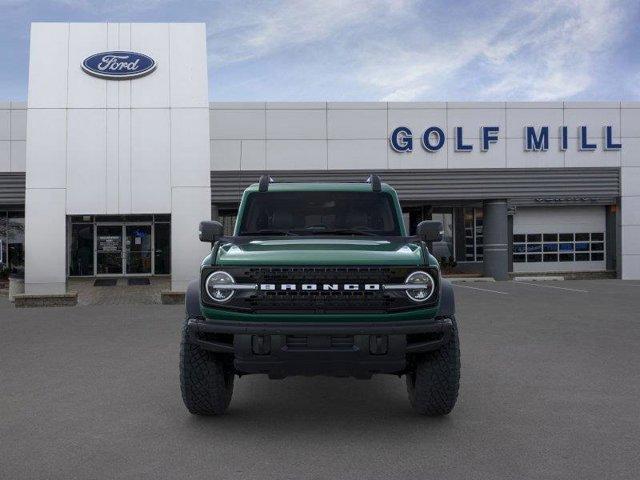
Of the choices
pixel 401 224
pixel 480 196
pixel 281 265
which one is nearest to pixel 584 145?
pixel 480 196

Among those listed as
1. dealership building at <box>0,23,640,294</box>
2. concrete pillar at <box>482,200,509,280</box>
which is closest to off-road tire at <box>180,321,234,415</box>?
dealership building at <box>0,23,640,294</box>

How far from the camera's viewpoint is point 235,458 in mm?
4566

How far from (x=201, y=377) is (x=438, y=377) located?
74.2 inches

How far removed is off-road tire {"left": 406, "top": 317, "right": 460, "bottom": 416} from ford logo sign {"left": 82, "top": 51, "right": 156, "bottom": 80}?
52.0 feet

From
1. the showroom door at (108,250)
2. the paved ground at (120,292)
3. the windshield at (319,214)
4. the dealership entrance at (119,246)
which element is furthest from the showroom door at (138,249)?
the windshield at (319,214)

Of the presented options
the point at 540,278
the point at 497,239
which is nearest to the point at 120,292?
the point at 497,239

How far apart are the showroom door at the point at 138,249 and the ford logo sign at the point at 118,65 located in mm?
12227

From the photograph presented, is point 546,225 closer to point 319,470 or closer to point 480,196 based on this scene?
point 480,196

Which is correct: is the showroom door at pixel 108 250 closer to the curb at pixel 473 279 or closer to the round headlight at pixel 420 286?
the curb at pixel 473 279

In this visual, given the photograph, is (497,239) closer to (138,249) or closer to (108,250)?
(138,249)

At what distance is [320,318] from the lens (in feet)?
16.1

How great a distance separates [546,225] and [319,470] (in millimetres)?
27781

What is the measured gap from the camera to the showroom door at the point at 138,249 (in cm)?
3006

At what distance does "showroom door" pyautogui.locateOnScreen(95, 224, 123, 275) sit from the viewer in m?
30.0
